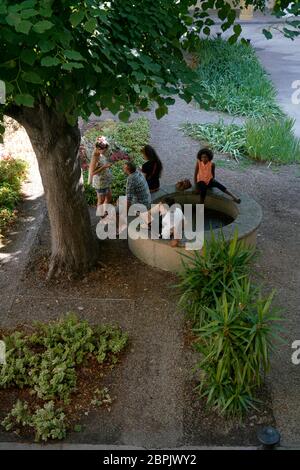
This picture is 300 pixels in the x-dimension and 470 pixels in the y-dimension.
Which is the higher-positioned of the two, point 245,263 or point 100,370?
point 245,263

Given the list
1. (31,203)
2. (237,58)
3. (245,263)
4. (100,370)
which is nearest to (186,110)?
(237,58)

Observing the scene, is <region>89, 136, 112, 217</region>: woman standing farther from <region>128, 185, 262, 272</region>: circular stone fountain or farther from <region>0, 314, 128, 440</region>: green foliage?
<region>0, 314, 128, 440</region>: green foliage

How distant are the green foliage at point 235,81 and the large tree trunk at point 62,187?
250 inches

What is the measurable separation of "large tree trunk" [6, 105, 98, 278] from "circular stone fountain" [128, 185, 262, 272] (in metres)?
0.73

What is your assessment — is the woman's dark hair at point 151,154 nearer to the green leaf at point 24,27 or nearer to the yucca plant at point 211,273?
the yucca plant at point 211,273

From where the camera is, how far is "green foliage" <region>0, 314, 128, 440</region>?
4.77 m

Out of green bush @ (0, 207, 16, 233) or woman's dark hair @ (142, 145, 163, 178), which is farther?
green bush @ (0, 207, 16, 233)

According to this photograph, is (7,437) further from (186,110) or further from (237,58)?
(237,58)

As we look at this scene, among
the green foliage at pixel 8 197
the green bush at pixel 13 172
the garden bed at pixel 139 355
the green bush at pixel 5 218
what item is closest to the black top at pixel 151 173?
the garden bed at pixel 139 355

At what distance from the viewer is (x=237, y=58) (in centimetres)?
1605

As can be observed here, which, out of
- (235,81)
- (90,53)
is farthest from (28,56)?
(235,81)

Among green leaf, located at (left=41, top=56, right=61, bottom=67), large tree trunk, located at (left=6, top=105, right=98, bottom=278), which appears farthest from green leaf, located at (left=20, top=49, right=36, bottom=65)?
large tree trunk, located at (left=6, top=105, right=98, bottom=278)

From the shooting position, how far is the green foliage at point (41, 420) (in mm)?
4605
